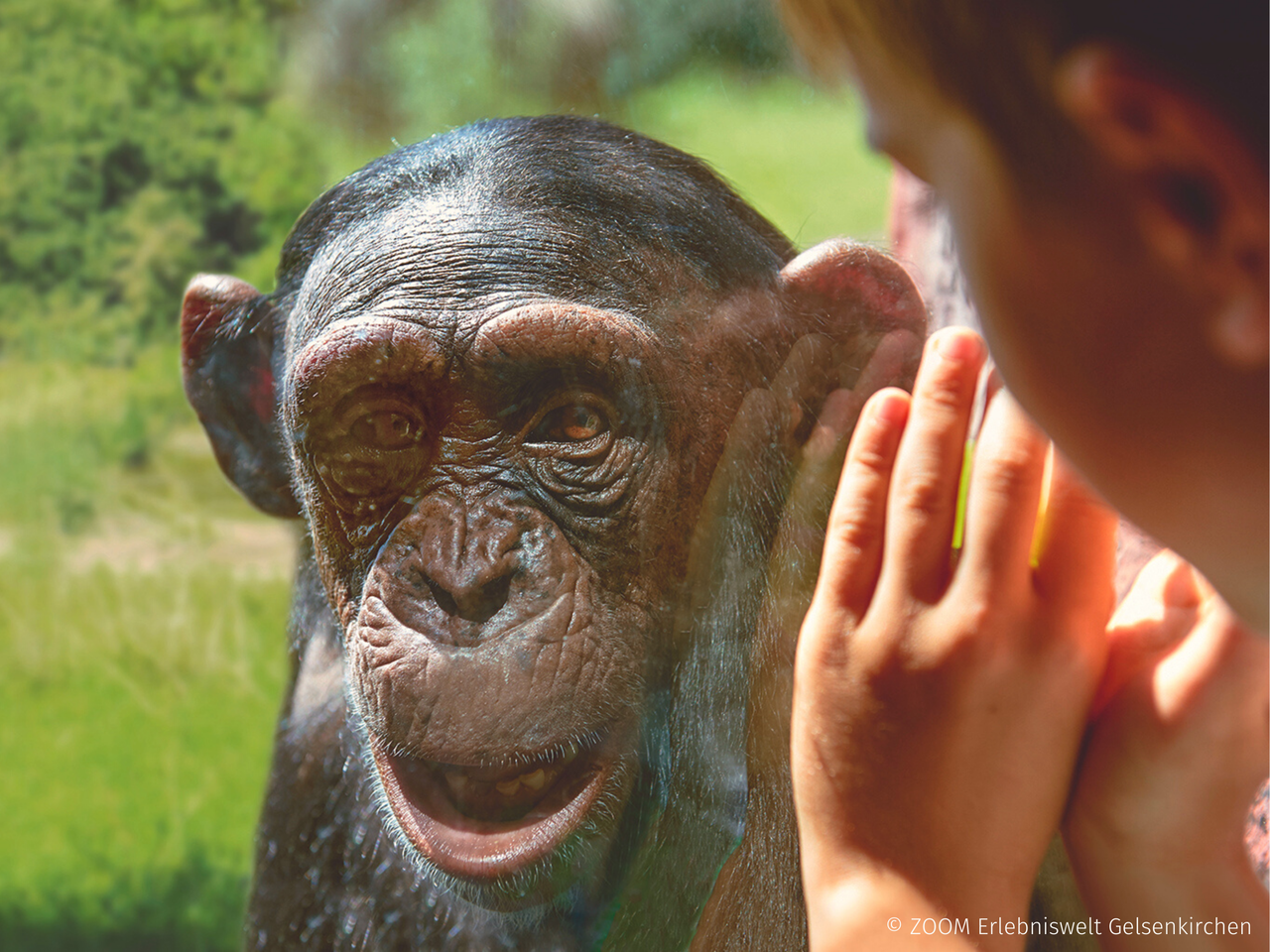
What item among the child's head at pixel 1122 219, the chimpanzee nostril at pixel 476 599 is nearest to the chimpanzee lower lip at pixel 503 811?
the chimpanzee nostril at pixel 476 599

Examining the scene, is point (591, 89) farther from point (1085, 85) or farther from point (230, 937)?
point (230, 937)

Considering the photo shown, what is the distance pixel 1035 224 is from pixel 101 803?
4.09 ft

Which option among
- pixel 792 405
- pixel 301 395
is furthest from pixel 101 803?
pixel 792 405

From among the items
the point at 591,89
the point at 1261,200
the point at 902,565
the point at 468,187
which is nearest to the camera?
the point at 1261,200

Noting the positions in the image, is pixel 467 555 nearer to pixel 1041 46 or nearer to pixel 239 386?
pixel 239 386

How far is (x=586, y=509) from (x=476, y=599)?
124mm

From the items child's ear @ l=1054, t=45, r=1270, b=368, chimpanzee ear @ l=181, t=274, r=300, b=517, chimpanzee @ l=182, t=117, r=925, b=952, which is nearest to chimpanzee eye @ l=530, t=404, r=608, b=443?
chimpanzee @ l=182, t=117, r=925, b=952

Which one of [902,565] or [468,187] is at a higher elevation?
[468,187]

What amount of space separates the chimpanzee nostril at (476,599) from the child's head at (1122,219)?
1.42 feet

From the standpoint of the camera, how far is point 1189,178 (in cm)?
45

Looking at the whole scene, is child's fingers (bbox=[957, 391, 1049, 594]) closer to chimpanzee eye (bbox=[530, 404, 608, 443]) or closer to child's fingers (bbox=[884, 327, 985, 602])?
child's fingers (bbox=[884, 327, 985, 602])

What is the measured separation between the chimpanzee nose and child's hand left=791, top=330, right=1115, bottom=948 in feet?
0.87

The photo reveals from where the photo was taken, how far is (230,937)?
1226mm

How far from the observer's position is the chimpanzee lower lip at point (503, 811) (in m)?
0.85
